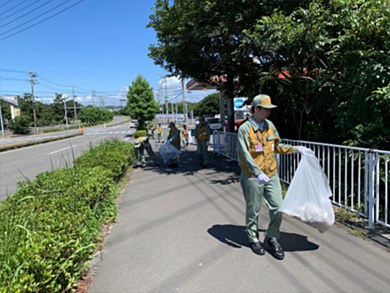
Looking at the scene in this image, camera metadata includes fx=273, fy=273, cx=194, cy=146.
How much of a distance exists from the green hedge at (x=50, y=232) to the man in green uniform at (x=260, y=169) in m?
1.84

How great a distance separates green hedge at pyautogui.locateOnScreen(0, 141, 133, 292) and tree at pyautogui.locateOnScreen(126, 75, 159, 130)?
25.1m

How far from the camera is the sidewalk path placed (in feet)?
8.82

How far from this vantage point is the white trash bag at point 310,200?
3.14m

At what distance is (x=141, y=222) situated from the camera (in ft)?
14.5

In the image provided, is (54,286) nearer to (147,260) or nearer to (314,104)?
(147,260)

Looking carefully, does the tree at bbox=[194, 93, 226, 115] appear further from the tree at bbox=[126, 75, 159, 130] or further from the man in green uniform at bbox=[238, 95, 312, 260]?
the man in green uniform at bbox=[238, 95, 312, 260]

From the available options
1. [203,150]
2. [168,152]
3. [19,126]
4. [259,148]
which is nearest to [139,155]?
[168,152]

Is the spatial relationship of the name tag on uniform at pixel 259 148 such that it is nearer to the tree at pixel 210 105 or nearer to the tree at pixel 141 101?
the tree at pixel 141 101

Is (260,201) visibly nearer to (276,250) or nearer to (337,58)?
(276,250)

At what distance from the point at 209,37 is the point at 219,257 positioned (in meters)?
5.49

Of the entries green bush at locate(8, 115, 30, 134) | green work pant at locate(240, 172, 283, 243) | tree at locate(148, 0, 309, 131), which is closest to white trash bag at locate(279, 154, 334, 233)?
green work pant at locate(240, 172, 283, 243)

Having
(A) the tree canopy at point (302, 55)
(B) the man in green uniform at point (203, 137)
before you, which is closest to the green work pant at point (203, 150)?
(B) the man in green uniform at point (203, 137)

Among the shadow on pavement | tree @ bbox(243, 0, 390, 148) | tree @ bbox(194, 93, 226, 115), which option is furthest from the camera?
tree @ bbox(194, 93, 226, 115)

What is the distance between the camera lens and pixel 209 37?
6.91 m
